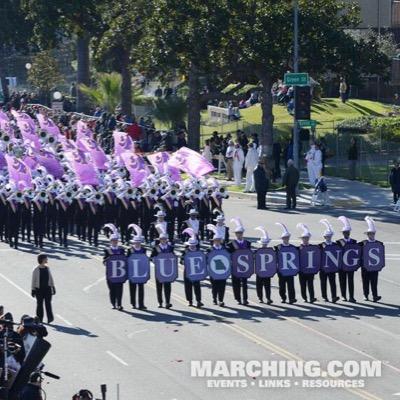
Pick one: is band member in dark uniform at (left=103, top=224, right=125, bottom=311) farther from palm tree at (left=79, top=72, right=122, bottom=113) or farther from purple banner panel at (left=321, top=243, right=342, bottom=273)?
palm tree at (left=79, top=72, right=122, bottom=113)

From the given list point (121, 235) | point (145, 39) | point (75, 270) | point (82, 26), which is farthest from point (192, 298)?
point (82, 26)

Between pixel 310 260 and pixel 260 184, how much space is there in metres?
13.1

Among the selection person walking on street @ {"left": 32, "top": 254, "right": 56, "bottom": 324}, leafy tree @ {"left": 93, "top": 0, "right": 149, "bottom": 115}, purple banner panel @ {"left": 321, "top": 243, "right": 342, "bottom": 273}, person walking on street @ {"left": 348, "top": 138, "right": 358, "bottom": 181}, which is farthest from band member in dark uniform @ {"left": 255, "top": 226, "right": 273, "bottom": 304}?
leafy tree @ {"left": 93, "top": 0, "right": 149, "bottom": 115}

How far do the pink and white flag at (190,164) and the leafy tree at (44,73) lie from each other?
35294mm

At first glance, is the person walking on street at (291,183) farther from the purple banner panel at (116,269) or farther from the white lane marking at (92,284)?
the purple banner panel at (116,269)

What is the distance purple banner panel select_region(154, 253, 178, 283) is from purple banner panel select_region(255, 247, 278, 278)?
1.53 metres

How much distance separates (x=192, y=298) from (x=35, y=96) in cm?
4256

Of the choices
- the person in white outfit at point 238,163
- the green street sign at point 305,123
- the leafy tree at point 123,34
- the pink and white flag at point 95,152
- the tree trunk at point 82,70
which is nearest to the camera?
the pink and white flag at point 95,152

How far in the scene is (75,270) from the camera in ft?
106

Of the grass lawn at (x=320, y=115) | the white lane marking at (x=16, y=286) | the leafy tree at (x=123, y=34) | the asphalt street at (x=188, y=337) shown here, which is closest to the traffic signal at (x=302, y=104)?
the leafy tree at (x=123, y=34)

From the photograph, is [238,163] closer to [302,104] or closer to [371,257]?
[302,104]

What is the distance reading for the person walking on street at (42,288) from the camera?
26.6m

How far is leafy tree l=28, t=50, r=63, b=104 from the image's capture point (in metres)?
71.8

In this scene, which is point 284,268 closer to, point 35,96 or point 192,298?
point 192,298
